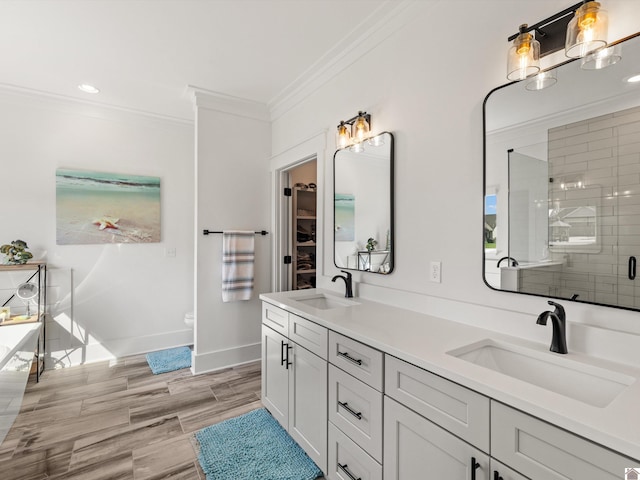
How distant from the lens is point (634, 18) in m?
1.13

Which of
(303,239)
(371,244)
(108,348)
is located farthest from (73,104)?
(371,244)

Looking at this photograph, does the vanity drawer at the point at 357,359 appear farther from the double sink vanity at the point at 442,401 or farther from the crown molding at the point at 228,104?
the crown molding at the point at 228,104

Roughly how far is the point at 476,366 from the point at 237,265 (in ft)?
8.40

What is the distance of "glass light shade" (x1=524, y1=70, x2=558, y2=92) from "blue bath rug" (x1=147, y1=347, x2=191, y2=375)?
347 centimetres

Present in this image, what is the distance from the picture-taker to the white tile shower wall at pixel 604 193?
112 centimetres

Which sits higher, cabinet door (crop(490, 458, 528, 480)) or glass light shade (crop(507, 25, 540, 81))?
glass light shade (crop(507, 25, 540, 81))

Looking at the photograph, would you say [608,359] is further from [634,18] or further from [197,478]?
[197,478]

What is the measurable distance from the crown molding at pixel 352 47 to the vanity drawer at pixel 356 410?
2036mm

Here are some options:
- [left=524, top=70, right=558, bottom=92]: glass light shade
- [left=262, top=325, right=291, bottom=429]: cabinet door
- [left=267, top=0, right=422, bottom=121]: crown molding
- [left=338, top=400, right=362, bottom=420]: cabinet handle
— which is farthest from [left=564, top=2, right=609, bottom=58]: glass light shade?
[left=262, top=325, right=291, bottom=429]: cabinet door

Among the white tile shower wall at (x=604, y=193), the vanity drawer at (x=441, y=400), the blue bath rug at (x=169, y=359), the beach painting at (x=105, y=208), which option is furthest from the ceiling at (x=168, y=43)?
the blue bath rug at (x=169, y=359)

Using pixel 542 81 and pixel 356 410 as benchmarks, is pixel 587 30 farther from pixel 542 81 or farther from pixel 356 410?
pixel 356 410

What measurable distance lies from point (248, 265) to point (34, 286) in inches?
77.0

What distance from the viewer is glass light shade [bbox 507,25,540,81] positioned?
51.6 inches

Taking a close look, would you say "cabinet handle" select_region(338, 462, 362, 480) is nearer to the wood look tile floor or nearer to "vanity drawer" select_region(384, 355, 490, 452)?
"vanity drawer" select_region(384, 355, 490, 452)
